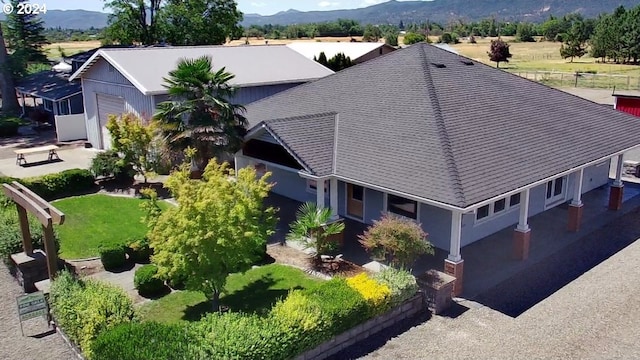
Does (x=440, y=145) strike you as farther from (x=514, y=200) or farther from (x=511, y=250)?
(x=514, y=200)

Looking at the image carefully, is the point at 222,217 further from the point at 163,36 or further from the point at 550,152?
the point at 163,36

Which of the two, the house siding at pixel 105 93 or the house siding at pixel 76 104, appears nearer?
the house siding at pixel 105 93

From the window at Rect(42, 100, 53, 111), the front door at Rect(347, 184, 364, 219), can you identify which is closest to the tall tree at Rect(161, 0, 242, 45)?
the window at Rect(42, 100, 53, 111)

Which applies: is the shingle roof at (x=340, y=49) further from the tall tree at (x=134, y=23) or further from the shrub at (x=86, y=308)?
the shrub at (x=86, y=308)

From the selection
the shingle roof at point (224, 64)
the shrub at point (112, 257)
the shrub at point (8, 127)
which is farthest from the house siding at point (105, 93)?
the shrub at point (112, 257)

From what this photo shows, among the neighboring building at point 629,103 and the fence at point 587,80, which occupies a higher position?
the neighboring building at point 629,103

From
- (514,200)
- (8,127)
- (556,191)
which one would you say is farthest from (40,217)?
(8,127)

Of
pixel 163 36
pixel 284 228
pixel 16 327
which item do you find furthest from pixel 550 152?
pixel 163 36
